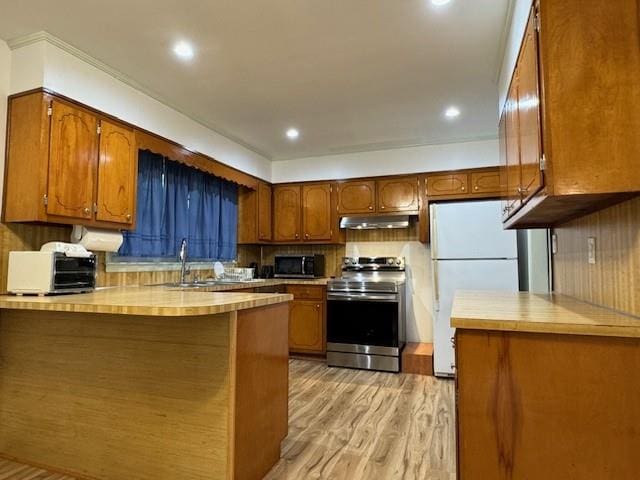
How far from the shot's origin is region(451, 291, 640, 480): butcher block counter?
125 centimetres

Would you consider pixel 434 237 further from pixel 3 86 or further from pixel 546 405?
pixel 3 86

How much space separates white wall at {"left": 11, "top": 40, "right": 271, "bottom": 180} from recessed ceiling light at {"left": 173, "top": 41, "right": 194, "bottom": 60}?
643 mm

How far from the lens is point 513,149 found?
7.06 feet

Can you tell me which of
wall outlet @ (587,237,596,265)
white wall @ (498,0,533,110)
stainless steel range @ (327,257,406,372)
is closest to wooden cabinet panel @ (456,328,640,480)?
wall outlet @ (587,237,596,265)

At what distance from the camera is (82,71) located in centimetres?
275

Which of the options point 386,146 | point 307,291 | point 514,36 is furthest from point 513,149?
point 307,291

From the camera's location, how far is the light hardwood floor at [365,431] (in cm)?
214

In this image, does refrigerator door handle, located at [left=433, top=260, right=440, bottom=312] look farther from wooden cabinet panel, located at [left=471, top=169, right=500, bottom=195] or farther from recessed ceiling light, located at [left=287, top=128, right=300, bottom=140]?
recessed ceiling light, located at [left=287, top=128, right=300, bottom=140]

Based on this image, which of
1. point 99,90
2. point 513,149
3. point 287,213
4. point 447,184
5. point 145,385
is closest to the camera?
point 145,385

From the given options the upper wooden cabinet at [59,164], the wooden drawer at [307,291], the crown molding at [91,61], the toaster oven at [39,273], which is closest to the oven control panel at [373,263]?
the wooden drawer at [307,291]

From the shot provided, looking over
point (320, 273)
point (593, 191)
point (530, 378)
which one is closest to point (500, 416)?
point (530, 378)

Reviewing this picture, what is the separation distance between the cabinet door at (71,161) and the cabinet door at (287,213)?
2647 mm

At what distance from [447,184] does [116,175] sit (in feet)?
11.1

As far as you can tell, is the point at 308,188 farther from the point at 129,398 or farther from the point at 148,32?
the point at 129,398
